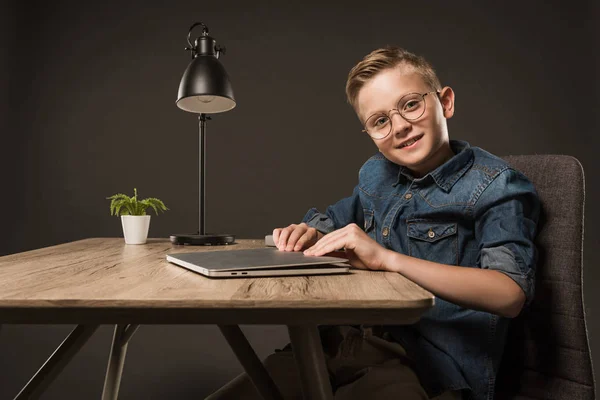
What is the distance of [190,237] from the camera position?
1.48 m

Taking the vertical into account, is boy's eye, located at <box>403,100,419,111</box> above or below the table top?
above

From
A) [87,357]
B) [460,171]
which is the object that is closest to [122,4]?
[87,357]

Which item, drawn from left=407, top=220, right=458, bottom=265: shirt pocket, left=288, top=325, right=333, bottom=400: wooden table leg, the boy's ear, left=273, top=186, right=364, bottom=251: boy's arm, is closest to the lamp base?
left=273, top=186, right=364, bottom=251: boy's arm

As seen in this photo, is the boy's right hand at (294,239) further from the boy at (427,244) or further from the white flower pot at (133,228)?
the white flower pot at (133,228)

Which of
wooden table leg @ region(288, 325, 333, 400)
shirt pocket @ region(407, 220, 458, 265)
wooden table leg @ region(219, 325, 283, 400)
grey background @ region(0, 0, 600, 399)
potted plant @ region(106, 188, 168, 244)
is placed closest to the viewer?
wooden table leg @ region(288, 325, 333, 400)

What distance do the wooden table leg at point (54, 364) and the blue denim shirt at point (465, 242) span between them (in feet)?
2.56

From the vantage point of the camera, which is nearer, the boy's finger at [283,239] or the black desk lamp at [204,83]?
the boy's finger at [283,239]

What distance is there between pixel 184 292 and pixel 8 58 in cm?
350

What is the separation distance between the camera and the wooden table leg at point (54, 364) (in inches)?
46.8

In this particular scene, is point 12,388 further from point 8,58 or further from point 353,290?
point 8,58

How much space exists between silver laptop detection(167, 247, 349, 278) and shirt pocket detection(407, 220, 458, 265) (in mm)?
321

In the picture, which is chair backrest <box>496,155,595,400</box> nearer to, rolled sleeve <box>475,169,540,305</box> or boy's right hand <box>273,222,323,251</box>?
rolled sleeve <box>475,169,540,305</box>

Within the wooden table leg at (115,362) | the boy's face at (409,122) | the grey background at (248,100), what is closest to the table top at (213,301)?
the boy's face at (409,122)

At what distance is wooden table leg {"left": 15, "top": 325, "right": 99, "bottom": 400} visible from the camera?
1.19m
